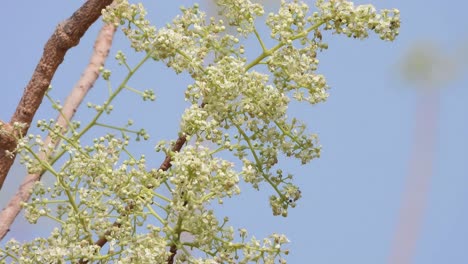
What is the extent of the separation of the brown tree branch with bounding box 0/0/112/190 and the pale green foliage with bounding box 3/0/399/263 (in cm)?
11

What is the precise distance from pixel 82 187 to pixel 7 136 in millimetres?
164

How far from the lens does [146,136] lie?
989mm

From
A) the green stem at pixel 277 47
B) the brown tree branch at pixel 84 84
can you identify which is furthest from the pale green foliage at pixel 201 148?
the brown tree branch at pixel 84 84

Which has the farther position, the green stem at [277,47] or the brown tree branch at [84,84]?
the brown tree branch at [84,84]

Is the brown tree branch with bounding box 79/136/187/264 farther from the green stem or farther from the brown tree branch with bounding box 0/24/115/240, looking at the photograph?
the brown tree branch with bounding box 0/24/115/240

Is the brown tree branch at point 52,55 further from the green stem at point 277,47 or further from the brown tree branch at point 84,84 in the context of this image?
the brown tree branch at point 84,84

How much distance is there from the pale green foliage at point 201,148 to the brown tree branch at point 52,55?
109 millimetres

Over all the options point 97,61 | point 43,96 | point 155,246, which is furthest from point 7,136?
point 97,61

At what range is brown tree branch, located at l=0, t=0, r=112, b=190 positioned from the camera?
108 cm

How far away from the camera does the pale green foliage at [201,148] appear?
864mm

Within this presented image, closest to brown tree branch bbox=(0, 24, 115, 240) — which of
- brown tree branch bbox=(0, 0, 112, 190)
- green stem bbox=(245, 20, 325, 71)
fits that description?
brown tree branch bbox=(0, 0, 112, 190)

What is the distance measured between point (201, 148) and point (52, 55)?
0.33 meters

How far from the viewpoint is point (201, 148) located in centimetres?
86

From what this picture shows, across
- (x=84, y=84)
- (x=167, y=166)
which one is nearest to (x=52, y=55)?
(x=167, y=166)
